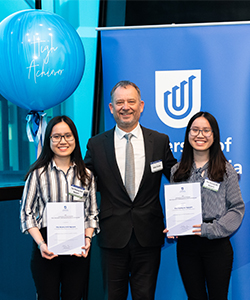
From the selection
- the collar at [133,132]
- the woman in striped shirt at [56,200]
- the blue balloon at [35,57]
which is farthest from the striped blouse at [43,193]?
the blue balloon at [35,57]

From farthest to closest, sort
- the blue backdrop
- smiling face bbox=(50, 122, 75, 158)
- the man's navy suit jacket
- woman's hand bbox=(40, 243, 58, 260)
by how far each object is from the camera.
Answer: the blue backdrop → the man's navy suit jacket → smiling face bbox=(50, 122, 75, 158) → woman's hand bbox=(40, 243, 58, 260)

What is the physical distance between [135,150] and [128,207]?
38cm

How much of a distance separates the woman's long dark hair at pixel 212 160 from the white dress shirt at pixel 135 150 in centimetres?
23

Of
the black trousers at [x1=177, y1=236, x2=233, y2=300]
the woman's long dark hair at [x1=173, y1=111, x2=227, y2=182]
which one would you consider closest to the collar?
the woman's long dark hair at [x1=173, y1=111, x2=227, y2=182]

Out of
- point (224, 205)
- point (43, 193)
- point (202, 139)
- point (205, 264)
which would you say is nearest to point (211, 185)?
point (224, 205)

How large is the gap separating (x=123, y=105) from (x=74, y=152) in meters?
0.45

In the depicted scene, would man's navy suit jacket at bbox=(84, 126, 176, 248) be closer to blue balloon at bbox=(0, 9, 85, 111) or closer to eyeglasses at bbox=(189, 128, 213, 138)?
eyeglasses at bbox=(189, 128, 213, 138)

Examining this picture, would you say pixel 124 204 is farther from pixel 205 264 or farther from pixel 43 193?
pixel 205 264

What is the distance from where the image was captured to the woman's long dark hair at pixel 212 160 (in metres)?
2.18

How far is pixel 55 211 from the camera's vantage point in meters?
2.02

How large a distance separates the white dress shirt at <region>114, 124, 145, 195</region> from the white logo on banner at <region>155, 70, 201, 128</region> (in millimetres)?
589

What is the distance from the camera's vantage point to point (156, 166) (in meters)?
2.30

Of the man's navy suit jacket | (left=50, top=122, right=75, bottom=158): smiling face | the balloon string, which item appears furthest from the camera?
the balloon string

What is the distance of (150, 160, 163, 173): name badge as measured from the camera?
7.50ft
